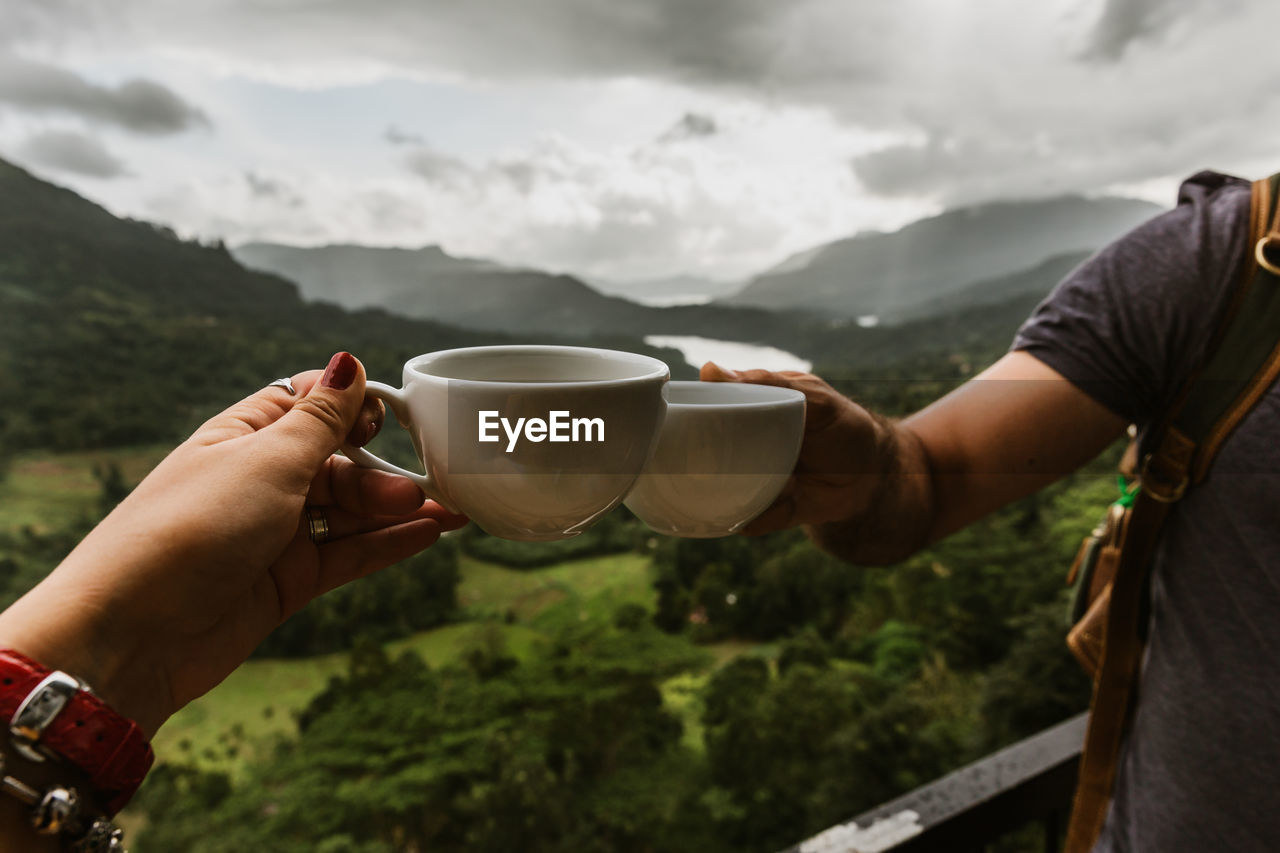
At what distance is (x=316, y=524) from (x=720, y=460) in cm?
30

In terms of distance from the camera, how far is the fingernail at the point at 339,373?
45 cm

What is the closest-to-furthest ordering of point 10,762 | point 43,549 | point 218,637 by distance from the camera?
point 10,762 → point 218,637 → point 43,549

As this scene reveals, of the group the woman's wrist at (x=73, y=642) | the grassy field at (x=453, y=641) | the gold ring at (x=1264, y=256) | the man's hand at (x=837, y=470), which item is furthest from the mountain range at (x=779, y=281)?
the grassy field at (x=453, y=641)

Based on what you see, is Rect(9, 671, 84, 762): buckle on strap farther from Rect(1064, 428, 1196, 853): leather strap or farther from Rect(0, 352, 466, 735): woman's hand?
Rect(1064, 428, 1196, 853): leather strap

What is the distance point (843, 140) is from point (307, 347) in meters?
2.31

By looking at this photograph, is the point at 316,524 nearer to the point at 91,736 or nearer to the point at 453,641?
the point at 91,736

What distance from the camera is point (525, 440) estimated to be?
39 cm

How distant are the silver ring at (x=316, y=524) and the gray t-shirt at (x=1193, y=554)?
Answer: 0.82 m

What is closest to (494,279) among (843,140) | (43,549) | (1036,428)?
(843,140)

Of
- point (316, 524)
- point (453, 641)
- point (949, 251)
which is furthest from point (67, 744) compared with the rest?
point (949, 251)

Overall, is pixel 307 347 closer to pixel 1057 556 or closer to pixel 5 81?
pixel 5 81

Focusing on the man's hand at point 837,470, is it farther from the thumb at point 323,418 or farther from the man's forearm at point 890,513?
the thumb at point 323,418

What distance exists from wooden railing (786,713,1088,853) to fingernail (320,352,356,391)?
870 mm

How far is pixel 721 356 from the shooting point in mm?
711
